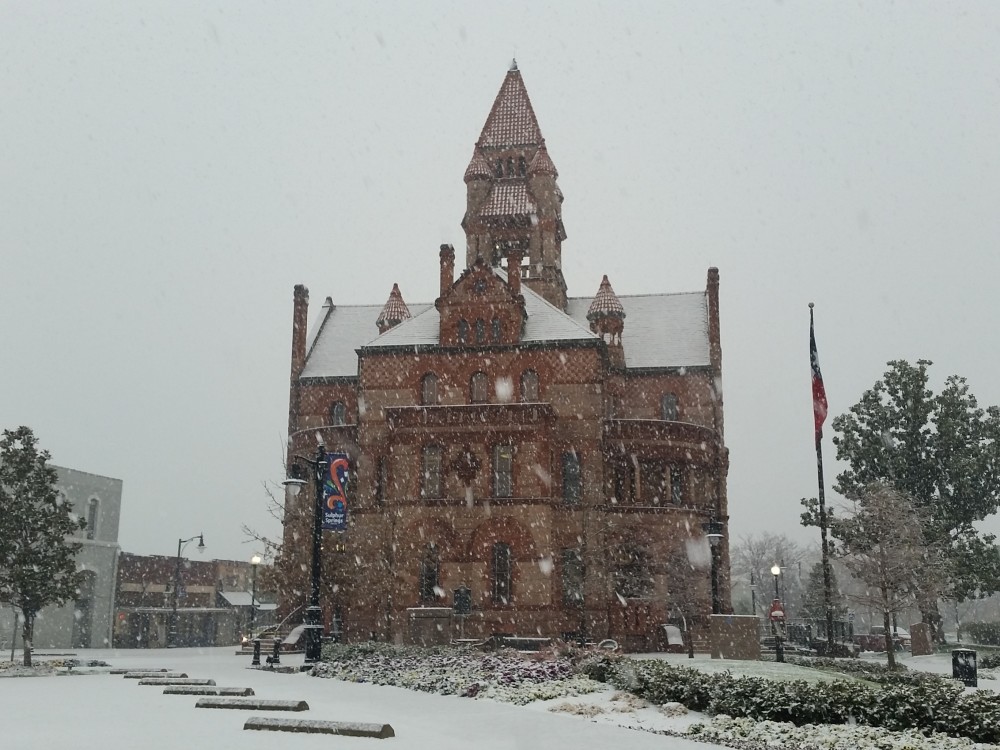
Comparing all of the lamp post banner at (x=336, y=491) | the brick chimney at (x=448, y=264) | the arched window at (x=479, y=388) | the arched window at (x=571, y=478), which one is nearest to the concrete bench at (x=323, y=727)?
the lamp post banner at (x=336, y=491)

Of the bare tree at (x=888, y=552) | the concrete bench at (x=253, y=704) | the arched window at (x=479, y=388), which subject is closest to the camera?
the concrete bench at (x=253, y=704)

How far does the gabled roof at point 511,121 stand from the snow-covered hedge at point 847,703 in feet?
157

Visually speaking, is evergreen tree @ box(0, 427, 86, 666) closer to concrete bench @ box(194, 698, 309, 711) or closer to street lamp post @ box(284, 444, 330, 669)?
street lamp post @ box(284, 444, 330, 669)

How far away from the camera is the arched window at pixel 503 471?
137 ft

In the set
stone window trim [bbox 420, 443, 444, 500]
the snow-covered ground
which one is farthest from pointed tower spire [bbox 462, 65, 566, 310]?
the snow-covered ground

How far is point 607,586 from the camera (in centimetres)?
4225

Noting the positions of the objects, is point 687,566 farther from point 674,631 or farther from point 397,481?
point 397,481

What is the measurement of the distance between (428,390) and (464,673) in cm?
2534

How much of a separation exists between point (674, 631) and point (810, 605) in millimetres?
28868

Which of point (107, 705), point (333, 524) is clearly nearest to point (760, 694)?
point (107, 705)

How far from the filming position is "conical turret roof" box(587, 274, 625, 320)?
50438 millimetres

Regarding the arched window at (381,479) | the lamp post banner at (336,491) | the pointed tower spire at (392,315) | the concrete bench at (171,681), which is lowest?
the concrete bench at (171,681)

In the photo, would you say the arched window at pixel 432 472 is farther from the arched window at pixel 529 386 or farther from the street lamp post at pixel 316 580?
the street lamp post at pixel 316 580

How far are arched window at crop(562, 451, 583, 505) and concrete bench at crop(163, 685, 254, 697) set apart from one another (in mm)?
25792
